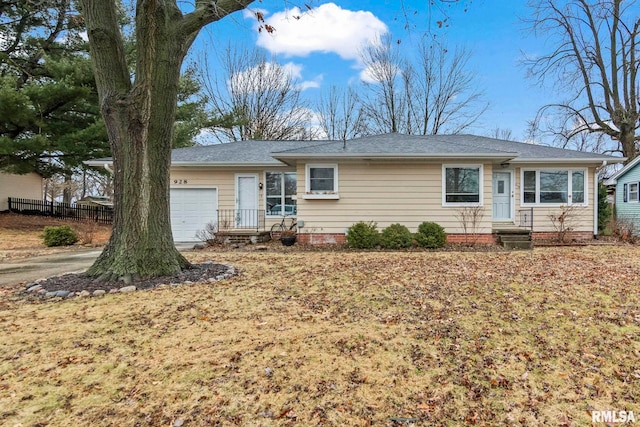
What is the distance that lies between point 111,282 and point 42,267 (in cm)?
328

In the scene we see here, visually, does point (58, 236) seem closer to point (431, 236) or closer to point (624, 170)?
point (431, 236)

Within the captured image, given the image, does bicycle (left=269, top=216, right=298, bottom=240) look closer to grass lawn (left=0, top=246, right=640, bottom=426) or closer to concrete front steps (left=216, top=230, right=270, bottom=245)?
concrete front steps (left=216, top=230, right=270, bottom=245)

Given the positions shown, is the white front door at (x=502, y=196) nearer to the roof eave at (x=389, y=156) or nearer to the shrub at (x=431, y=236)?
the roof eave at (x=389, y=156)

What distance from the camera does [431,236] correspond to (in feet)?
31.4

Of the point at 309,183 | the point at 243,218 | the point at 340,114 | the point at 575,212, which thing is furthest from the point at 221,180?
the point at 340,114

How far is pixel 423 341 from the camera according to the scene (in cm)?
335

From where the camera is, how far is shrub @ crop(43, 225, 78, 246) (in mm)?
10961

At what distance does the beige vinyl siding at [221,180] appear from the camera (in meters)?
12.0

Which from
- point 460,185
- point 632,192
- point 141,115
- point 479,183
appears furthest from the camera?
point 632,192

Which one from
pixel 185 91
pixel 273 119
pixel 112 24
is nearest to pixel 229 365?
pixel 112 24

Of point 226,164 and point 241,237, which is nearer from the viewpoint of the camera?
point 241,237

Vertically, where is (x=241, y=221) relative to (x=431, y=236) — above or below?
above

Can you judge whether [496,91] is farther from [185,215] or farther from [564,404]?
[564,404]

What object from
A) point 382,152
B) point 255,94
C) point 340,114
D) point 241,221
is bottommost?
point 241,221
